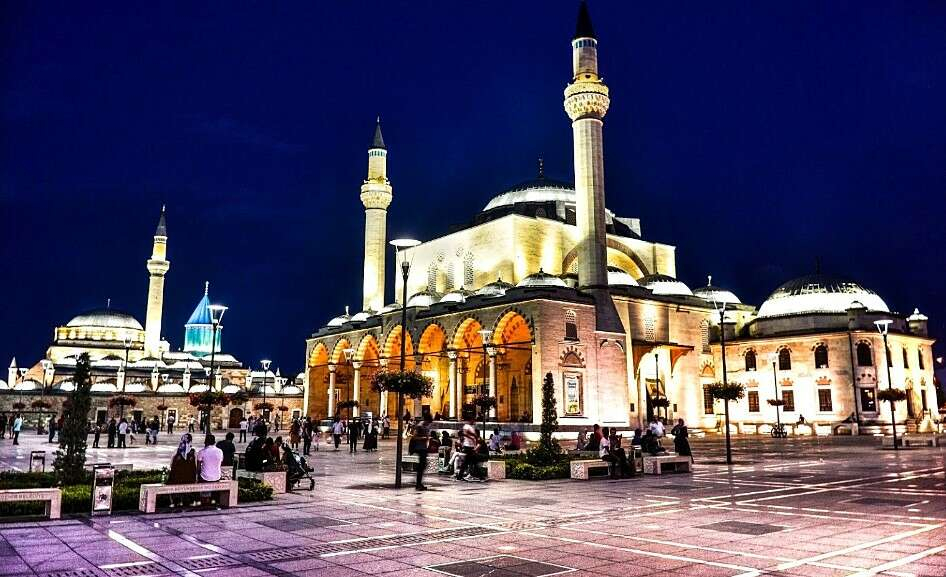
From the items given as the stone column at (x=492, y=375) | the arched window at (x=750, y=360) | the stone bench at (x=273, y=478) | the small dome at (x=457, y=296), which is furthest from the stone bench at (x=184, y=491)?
the arched window at (x=750, y=360)

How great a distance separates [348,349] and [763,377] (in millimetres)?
28929

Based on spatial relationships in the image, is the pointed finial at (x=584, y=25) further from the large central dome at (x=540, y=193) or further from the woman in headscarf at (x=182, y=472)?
the woman in headscarf at (x=182, y=472)

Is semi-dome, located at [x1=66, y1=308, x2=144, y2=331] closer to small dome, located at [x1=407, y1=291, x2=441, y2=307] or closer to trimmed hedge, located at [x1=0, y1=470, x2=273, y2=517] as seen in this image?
small dome, located at [x1=407, y1=291, x2=441, y2=307]

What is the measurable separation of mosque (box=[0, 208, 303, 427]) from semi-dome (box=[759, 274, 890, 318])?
133 feet

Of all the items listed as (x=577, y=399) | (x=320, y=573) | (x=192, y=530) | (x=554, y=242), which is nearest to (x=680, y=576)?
(x=320, y=573)

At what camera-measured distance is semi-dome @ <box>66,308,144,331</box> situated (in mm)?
77875

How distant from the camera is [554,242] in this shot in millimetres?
47938

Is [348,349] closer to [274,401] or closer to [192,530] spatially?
[274,401]

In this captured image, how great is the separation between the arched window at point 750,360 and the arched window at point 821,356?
4634 mm

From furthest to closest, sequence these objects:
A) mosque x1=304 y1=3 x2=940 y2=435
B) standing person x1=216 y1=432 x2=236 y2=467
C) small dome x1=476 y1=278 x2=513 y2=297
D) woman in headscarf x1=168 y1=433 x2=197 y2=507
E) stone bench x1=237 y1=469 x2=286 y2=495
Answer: small dome x1=476 y1=278 x2=513 y2=297 < mosque x1=304 y1=3 x2=940 y2=435 < standing person x1=216 y1=432 x2=236 y2=467 < stone bench x1=237 y1=469 x2=286 y2=495 < woman in headscarf x1=168 y1=433 x2=197 y2=507

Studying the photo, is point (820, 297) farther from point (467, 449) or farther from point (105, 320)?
point (105, 320)

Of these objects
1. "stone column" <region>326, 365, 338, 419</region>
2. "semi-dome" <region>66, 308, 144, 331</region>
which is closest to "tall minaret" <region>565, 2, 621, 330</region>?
"stone column" <region>326, 365, 338, 419</region>

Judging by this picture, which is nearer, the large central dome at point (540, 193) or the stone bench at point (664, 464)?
the stone bench at point (664, 464)

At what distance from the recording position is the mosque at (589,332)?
1517 inches
